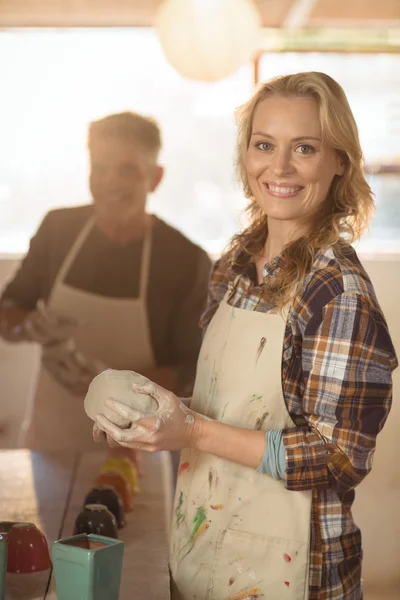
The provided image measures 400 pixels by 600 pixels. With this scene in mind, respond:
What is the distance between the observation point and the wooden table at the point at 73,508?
1291 mm

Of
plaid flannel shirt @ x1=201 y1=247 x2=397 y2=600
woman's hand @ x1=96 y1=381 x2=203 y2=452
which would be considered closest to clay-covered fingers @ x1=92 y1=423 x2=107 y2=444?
woman's hand @ x1=96 y1=381 x2=203 y2=452

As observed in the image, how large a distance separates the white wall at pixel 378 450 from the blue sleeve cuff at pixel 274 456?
1.82m

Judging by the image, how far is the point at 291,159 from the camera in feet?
4.27

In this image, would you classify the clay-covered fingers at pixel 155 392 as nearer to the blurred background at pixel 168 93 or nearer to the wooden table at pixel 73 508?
the wooden table at pixel 73 508

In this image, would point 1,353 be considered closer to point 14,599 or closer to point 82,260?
point 82,260

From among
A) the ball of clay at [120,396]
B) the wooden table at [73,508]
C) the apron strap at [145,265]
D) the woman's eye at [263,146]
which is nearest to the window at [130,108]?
the apron strap at [145,265]

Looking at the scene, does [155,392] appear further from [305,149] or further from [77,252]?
[77,252]

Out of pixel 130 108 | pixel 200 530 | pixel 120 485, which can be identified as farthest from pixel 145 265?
pixel 200 530

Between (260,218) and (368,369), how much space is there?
0.45m

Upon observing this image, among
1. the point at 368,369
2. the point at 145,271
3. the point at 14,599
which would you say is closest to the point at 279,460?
the point at 368,369

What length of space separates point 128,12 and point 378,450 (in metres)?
1.80

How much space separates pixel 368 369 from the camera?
1.17m

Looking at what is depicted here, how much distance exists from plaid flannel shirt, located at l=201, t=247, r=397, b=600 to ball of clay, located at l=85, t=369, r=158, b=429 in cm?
21

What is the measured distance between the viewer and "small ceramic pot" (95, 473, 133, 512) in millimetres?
1683
